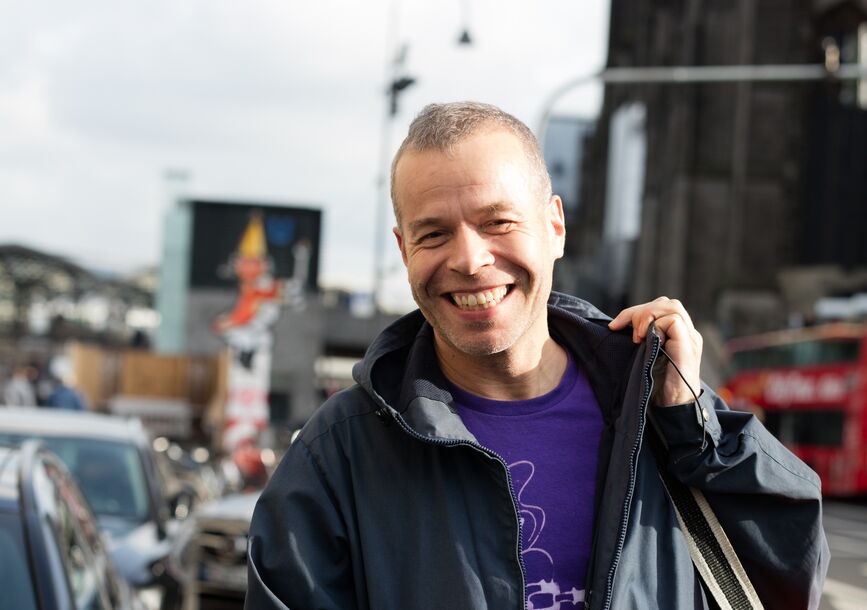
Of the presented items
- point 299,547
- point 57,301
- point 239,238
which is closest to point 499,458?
point 299,547

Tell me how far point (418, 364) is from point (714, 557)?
0.65 m

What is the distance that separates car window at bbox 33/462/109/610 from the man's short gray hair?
2.49m

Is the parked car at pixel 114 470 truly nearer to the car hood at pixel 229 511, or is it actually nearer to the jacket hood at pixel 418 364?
the car hood at pixel 229 511

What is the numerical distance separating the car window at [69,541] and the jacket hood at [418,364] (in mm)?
2176

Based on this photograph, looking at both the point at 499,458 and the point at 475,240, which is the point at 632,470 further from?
Answer: the point at 475,240

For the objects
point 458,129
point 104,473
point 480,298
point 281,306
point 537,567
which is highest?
point 458,129

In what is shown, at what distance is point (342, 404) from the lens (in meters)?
2.43

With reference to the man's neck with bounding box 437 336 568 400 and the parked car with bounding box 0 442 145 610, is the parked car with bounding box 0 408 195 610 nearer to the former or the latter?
the parked car with bounding box 0 442 145 610

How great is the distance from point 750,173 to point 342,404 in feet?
154

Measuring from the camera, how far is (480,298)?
95.5 inches

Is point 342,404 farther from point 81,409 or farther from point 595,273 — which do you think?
point 595,273

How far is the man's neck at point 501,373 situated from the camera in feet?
8.13

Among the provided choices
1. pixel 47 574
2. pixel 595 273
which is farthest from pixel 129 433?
pixel 595 273

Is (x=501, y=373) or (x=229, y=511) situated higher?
(x=501, y=373)
